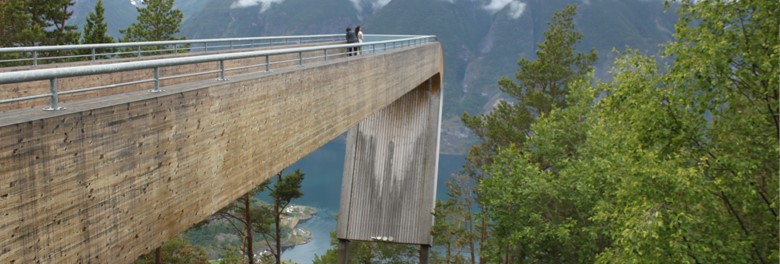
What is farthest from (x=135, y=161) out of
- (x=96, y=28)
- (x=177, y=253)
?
(x=96, y=28)

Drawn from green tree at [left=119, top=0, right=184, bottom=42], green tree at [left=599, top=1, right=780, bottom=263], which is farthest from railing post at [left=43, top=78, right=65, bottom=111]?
green tree at [left=119, top=0, right=184, bottom=42]

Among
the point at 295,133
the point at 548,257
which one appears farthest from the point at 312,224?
the point at 295,133

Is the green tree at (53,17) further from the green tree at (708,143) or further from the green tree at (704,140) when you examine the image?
the green tree at (708,143)

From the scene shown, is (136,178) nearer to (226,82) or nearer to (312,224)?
(226,82)

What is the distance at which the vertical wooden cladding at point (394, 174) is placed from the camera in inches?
866

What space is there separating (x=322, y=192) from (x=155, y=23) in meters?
56.8

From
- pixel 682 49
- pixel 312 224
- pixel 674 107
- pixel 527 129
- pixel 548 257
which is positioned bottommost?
pixel 312 224

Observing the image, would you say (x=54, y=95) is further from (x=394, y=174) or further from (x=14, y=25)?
(x=14, y=25)

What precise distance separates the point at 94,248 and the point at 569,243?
40.2 ft

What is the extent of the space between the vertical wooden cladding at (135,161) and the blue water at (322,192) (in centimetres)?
3796

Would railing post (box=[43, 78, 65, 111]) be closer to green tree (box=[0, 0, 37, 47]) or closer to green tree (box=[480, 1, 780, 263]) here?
green tree (box=[480, 1, 780, 263])

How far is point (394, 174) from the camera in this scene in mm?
22094

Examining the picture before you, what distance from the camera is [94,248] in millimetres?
4660

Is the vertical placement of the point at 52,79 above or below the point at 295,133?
above
